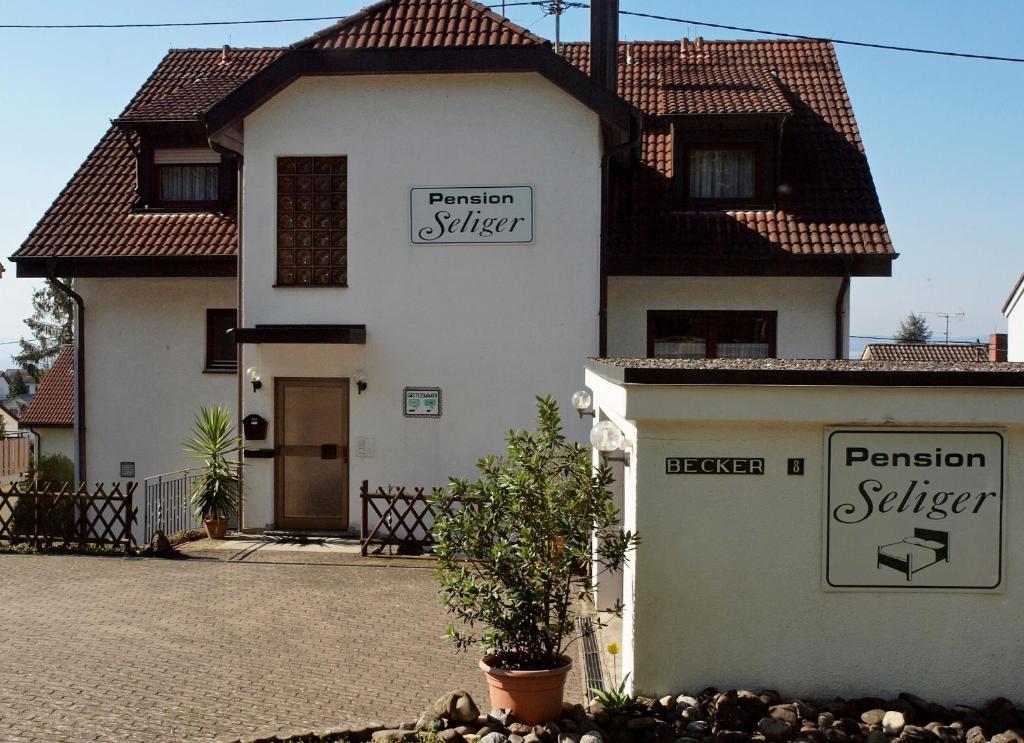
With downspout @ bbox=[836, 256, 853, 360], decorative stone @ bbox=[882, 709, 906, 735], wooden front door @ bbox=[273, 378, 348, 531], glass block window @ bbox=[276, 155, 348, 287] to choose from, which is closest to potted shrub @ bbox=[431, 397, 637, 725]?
decorative stone @ bbox=[882, 709, 906, 735]

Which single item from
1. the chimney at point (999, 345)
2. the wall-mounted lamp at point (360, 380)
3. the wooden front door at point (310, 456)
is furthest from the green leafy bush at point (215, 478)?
the chimney at point (999, 345)

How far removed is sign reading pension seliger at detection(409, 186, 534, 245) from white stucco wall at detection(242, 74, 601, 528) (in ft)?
0.44

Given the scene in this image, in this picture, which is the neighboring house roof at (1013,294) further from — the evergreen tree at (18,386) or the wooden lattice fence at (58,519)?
the evergreen tree at (18,386)

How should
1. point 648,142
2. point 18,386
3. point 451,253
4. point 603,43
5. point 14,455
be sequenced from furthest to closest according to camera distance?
point 18,386 → point 14,455 → point 648,142 → point 603,43 → point 451,253

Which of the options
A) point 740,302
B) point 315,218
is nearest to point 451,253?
point 315,218

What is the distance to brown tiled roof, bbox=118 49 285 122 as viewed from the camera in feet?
63.7

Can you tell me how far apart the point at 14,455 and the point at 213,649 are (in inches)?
1250

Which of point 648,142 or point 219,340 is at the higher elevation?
point 648,142

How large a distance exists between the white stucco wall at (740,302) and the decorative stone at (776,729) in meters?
10.4

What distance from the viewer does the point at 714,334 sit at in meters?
17.7

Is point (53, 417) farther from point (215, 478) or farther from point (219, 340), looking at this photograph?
point (215, 478)

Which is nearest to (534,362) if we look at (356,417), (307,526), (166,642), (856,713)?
(356,417)

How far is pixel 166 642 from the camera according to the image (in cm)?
1005

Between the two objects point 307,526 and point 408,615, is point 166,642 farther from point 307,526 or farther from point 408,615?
point 307,526
